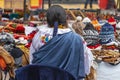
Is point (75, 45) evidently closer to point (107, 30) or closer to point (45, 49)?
point (45, 49)

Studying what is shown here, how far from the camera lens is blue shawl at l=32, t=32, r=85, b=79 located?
371cm

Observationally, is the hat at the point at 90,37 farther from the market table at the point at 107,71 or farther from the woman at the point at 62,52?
the woman at the point at 62,52

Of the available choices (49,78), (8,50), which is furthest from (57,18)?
(8,50)

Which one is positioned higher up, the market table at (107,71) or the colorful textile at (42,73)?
the colorful textile at (42,73)

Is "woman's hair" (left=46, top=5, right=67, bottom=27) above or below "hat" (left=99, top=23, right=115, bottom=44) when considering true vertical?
above

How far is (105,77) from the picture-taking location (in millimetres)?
5617

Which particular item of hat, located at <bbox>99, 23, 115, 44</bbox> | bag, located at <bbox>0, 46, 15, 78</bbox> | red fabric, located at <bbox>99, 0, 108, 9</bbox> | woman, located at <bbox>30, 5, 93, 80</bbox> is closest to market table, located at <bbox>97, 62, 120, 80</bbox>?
hat, located at <bbox>99, 23, 115, 44</bbox>

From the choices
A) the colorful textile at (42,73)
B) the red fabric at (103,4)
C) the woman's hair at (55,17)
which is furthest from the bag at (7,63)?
the red fabric at (103,4)

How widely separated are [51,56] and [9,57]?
1344mm

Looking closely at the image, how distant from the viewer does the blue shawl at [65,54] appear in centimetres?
371

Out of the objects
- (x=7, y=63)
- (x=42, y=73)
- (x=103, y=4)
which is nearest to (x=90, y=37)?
(x=7, y=63)

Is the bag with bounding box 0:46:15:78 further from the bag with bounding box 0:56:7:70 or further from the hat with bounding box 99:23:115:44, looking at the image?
the hat with bounding box 99:23:115:44

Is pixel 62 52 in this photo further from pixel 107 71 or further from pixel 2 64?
pixel 107 71

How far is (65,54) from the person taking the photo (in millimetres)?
3750
